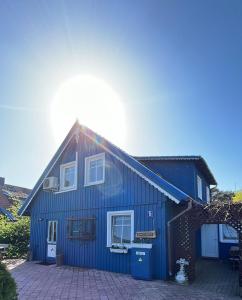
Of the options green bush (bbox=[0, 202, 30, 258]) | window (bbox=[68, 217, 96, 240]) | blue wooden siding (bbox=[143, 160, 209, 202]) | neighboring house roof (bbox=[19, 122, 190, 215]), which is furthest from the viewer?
green bush (bbox=[0, 202, 30, 258])

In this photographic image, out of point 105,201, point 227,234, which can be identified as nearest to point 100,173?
point 105,201

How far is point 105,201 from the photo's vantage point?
43.3 feet

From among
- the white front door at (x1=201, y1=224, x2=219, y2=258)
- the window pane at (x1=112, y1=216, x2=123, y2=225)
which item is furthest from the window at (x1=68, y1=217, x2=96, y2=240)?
the white front door at (x1=201, y1=224, x2=219, y2=258)

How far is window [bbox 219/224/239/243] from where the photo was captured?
1559cm

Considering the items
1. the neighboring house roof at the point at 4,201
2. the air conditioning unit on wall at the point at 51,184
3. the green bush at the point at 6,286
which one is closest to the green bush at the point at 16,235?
the air conditioning unit on wall at the point at 51,184

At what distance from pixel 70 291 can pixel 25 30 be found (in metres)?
7.84

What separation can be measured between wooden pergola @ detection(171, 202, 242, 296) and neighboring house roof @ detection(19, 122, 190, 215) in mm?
793

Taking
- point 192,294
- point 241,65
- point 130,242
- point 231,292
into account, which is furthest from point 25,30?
point 231,292

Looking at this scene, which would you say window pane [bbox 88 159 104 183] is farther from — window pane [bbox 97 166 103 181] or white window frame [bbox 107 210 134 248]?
white window frame [bbox 107 210 134 248]

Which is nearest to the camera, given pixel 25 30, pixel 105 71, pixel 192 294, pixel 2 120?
pixel 192 294

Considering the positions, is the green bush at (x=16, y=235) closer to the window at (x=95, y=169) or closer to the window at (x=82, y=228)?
the window at (x=82, y=228)

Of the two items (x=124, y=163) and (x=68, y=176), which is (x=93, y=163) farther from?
(x=124, y=163)

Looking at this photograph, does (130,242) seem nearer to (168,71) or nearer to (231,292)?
(231,292)

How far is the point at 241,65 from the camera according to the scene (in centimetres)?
1100
